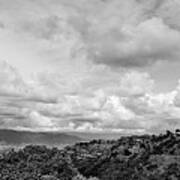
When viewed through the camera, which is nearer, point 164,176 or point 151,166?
point 164,176

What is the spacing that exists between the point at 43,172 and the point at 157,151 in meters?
25.3

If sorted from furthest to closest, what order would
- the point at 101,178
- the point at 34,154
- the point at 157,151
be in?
the point at 34,154 < the point at 157,151 < the point at 101,178

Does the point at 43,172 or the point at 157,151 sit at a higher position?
the point at 157,151

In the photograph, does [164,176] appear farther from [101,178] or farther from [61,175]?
[61,175]

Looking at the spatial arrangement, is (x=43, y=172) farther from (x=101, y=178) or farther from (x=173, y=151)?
(x=173, y=151)

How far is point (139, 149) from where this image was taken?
88.6 m

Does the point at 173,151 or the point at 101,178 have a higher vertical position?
the point at 173,151

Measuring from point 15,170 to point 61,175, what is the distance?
10992mm

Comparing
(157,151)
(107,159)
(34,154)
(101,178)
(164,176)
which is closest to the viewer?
(164,176)

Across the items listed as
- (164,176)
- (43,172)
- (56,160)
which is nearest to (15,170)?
(43,172)

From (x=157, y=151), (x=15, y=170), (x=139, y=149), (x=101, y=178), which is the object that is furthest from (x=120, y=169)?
(x=15, y=170)

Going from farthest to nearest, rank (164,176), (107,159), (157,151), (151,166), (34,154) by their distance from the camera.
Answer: (34,154), (107,159), (157,151), (151,166), (164,176)

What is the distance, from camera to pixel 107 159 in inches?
3371

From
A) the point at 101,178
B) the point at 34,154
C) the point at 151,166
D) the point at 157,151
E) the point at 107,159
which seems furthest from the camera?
the point at 34,154
